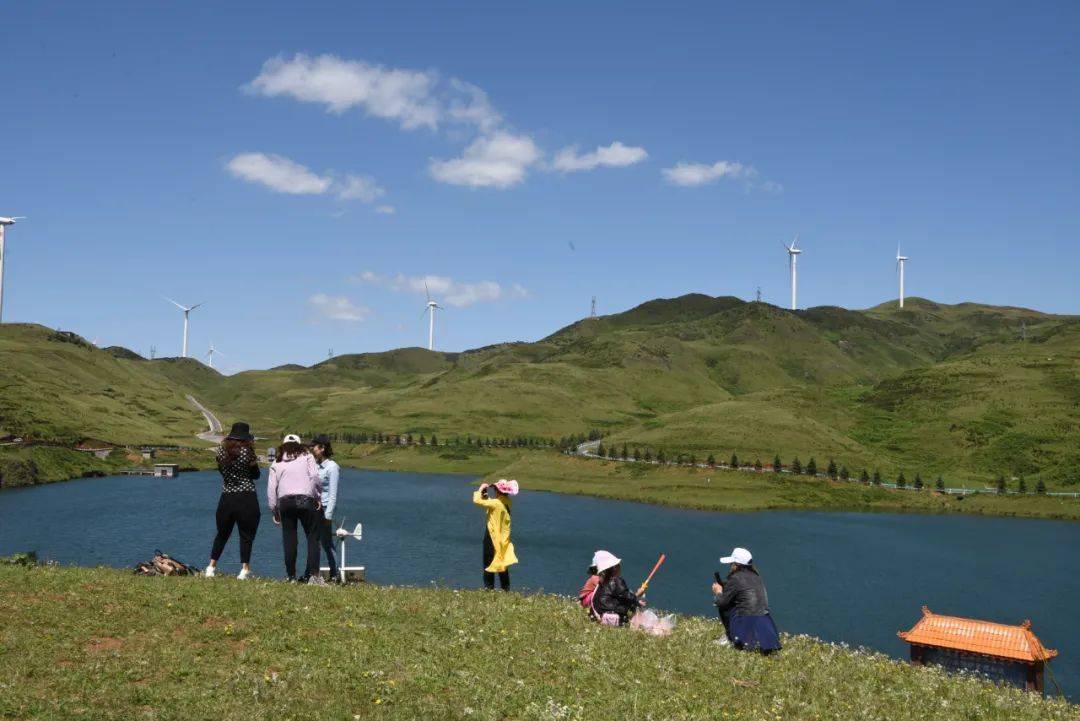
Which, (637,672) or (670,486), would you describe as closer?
(637,672)

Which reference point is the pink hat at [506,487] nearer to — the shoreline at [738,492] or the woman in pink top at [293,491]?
the woman in pink top at [293,491]

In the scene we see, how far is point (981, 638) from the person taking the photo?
1409 inches

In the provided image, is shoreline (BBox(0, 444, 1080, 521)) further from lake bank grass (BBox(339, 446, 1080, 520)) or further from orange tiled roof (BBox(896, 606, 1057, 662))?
orange tiled roof (BBox(896, 606, 1057, 662))

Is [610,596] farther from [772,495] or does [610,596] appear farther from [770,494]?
[770,494]

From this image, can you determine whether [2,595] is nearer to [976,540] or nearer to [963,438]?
A: [976,540]

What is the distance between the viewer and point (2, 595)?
18797mm

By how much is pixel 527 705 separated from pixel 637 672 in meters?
3.06

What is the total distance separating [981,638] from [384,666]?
28.9m

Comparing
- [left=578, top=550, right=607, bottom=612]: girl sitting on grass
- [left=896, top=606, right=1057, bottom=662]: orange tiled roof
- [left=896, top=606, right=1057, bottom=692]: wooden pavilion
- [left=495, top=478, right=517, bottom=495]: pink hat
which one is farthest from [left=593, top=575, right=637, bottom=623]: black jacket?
[left=896, top=606, right=1057, bottom=662]: orange tiled roof

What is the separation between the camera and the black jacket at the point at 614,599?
70.8ft

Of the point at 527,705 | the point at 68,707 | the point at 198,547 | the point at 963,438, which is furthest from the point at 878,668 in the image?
the point at 963,438

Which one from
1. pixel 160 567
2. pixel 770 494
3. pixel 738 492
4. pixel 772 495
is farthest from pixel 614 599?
pixel 770 494

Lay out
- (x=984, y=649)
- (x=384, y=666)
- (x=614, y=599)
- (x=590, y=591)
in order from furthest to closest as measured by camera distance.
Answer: (x=984, y=649) → (x=590, y=591) → (x=614, y=599) → (x=384, y=666)

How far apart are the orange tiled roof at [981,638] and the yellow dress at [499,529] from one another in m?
20.5
